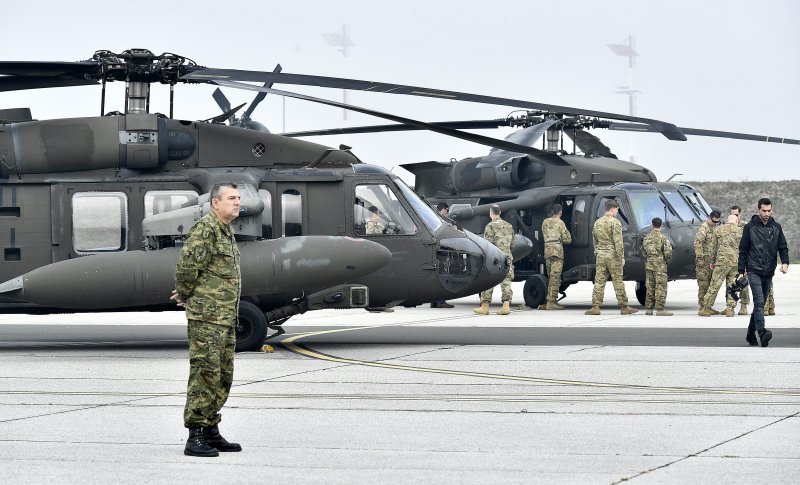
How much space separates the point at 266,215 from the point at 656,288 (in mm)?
7621

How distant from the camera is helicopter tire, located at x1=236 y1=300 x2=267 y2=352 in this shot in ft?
44.7

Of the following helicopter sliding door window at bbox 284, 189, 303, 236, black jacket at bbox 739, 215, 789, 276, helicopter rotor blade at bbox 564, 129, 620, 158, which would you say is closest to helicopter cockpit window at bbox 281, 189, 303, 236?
helicopter sliding door window at bbox 284, 189, 303, 236

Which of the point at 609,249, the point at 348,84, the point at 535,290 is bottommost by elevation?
the point at 535,290

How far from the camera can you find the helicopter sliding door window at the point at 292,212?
47.1 ft

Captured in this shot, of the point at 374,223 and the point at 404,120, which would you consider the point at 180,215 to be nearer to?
the point at 374,223

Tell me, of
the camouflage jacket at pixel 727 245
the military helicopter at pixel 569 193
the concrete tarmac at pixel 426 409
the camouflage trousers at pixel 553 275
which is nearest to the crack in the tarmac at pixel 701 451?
the concrete tarmac at pixel 426 409

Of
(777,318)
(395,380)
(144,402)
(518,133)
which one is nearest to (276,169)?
(395,380)

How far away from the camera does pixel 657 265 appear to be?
64.3ft

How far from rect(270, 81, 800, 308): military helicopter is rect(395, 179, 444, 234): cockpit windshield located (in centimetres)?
509

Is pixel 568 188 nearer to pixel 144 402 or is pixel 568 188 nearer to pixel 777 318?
pixel 777 318

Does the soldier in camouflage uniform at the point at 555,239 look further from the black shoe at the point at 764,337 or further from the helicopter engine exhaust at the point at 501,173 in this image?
the black shoe at the point at 764,337

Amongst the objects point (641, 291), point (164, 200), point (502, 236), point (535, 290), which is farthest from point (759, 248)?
point (641, 291)

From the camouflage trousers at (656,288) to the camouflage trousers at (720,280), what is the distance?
2.10 ft

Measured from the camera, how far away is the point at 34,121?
568 inches
